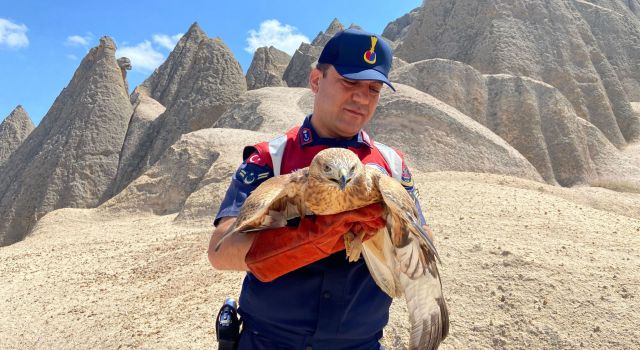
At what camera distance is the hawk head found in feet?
6.64

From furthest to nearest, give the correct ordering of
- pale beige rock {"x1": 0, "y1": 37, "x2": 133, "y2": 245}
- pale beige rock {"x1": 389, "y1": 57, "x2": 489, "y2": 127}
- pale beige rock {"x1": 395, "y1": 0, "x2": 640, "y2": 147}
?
pale beige rock {"x1": 395, "y1": 0, "x2": 640, "y2": 147}
pale beige rock {"x1": 389, "y1": 57, "x2": 489, "y2": 127}
pale beige rock {"x1": 0, "y1": 37, "x2": 133, "y2": 245}

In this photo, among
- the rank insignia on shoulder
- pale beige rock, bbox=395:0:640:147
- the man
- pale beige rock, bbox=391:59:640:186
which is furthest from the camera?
pale beige rock, bbox=395:0:640:147

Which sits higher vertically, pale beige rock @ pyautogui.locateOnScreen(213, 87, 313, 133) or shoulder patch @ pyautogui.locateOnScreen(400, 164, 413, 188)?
pale beige rock @ pyautogui.locateOnScreen(213, 87, 313, 133)

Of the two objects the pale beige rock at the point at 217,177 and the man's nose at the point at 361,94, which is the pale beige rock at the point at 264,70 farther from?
the man's nose at the point at 361,94

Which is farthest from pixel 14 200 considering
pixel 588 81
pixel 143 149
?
pixel 588 81

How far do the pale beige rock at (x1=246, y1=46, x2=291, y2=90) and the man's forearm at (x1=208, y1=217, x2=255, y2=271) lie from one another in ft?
89.7

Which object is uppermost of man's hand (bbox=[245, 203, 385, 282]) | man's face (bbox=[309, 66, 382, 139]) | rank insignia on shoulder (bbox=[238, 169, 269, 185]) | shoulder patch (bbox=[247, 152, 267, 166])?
man's face (bbox=[309, 66, 382, 139])

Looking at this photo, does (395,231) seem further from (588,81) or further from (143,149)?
(588,81)

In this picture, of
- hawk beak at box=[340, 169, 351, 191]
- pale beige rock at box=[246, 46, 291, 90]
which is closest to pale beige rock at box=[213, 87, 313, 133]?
pale beige rock at box=[246, 46, 291, 90]

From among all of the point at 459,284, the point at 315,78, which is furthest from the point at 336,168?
the point at 459,284

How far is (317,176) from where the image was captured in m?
2.08

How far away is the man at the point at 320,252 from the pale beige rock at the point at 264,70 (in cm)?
2695

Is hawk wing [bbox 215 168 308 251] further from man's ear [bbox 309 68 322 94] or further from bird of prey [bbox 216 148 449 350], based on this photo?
man's ear [bbox 309 68 322 94]

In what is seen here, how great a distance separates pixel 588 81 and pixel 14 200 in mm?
23453
